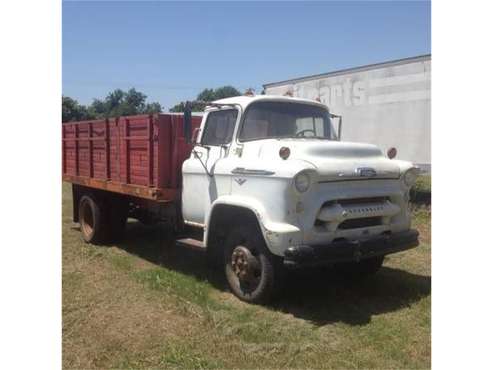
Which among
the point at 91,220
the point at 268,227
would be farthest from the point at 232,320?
the point at 91,220

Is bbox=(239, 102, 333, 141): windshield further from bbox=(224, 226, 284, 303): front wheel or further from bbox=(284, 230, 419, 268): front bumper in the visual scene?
bbox=(284, 230, 419, 268): front bumper

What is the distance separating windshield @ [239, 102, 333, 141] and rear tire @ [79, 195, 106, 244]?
3.73 metres

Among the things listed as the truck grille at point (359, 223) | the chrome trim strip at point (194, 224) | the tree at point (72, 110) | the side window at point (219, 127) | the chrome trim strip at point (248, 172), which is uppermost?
the tree at point (72, 110)

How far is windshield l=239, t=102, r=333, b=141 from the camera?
5.83m

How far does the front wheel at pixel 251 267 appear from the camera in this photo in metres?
5.08

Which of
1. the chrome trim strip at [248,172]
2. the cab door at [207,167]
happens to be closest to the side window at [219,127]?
the cab door at [207,167]

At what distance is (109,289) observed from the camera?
594cm

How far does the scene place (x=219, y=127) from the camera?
20.2ft

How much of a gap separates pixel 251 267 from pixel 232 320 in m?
0.64

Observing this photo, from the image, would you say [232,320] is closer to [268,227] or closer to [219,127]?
[268,227]

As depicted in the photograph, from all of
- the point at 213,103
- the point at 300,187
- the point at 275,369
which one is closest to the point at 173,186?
the point at 213,103

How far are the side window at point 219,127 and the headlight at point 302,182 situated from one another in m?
1.40

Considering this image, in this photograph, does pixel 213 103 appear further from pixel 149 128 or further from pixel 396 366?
pixel 396 366

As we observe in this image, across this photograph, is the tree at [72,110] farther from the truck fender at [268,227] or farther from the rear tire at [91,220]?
the truck fender at [268,227]
